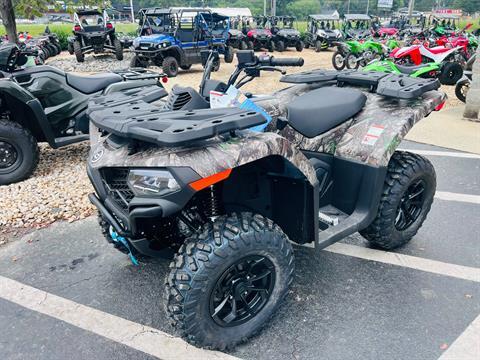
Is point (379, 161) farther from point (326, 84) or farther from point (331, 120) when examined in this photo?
point (326, 84)

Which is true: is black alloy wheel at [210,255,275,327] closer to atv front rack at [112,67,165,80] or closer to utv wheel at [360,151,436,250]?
utv wheel at [360,151,436,250]

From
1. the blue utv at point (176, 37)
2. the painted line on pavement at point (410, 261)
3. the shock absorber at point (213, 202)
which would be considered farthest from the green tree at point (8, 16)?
the painted line on pavement at point (410, 261)

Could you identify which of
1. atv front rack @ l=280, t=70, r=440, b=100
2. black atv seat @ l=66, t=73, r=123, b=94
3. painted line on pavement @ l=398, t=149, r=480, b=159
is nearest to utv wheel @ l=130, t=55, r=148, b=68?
black atv seat @ l=66, t=73, r=123, b=94

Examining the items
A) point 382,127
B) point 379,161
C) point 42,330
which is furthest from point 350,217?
point 42,330

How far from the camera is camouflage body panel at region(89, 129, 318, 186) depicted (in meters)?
1.93

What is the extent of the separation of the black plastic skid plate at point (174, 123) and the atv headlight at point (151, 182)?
0.16 m

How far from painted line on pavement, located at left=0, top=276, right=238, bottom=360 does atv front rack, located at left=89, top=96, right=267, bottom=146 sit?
1232 mm

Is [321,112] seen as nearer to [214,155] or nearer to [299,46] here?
[214,155]

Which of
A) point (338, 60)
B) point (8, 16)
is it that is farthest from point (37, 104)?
point (338, 60)

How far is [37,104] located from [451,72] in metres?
9.79

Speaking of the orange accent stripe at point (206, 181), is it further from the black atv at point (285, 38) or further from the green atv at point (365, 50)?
the black atv at point (285, 38)

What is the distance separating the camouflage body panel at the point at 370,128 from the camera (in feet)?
9.11

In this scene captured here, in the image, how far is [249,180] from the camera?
2.48 m

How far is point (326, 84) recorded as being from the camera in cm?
330
